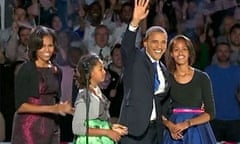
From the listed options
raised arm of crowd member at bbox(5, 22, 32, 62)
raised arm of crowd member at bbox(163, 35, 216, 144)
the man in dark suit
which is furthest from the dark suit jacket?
raised arm of crowd member at bbox(5, 22, 32, 62)

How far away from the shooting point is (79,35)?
9172mm

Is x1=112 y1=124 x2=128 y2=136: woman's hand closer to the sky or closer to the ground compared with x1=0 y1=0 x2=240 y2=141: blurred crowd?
closer to the ground

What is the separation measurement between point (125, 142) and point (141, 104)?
0.33 meters

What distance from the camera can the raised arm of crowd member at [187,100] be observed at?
628cm

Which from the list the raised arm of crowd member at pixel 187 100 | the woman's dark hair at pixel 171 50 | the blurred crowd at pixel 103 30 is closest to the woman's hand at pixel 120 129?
the raised arm of crowd member at pixel 187 100

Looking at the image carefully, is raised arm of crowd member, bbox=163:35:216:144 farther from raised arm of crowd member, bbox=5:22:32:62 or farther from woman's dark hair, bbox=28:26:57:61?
raised arm of crowd member, bbox=5:22:32:62

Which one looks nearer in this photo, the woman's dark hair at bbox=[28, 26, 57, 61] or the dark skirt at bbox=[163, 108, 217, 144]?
the woman's dark hair at bbox=[28, 26, 57, 61]

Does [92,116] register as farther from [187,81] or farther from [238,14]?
[238,14]

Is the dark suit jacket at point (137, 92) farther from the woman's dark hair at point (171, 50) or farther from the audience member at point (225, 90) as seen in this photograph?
the audience member at point (225, 90)

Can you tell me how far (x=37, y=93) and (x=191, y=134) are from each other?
4.28 feet

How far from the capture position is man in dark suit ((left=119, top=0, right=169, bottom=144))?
231 inches

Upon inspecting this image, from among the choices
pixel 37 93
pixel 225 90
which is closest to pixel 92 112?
pixel 37 93

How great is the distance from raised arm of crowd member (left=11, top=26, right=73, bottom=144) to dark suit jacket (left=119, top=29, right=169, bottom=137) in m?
0.52

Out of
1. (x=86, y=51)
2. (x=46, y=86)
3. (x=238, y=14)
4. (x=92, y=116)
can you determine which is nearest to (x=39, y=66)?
(x=46, y=86)
